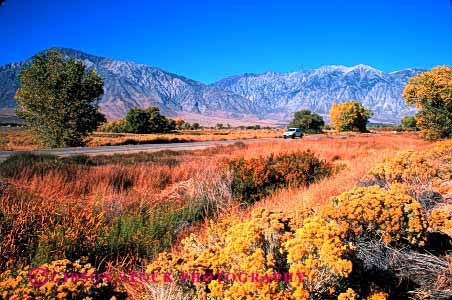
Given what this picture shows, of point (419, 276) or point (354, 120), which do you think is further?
point (354, 120)

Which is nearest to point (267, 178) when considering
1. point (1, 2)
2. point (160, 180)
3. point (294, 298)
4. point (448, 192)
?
point (160, 180)

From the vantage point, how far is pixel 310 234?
284 cm

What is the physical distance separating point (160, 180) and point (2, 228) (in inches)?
204

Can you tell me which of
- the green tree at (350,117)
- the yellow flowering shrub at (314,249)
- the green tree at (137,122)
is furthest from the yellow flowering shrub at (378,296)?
the green tree at (350,117)

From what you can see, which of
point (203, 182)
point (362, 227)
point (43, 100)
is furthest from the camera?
point (43, 100)

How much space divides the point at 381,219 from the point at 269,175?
583cm

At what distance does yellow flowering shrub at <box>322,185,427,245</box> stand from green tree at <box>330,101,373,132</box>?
264ft

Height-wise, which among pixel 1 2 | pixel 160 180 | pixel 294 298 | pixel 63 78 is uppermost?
pixel 63 78

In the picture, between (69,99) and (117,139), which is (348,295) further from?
(117,139)

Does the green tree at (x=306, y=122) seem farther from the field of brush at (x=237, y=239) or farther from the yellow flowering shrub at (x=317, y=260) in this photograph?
the yellow flowering shrub at (x=317, y=260)

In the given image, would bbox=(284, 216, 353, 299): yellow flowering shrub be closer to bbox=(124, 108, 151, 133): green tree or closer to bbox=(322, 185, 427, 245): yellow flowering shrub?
Answer: bbox=(322, 185, 427, 245): yellow flowering shrub

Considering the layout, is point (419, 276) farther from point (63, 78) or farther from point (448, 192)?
point (63, 78)

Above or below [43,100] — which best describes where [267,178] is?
below

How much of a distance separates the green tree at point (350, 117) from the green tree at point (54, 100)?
64.0 metres
